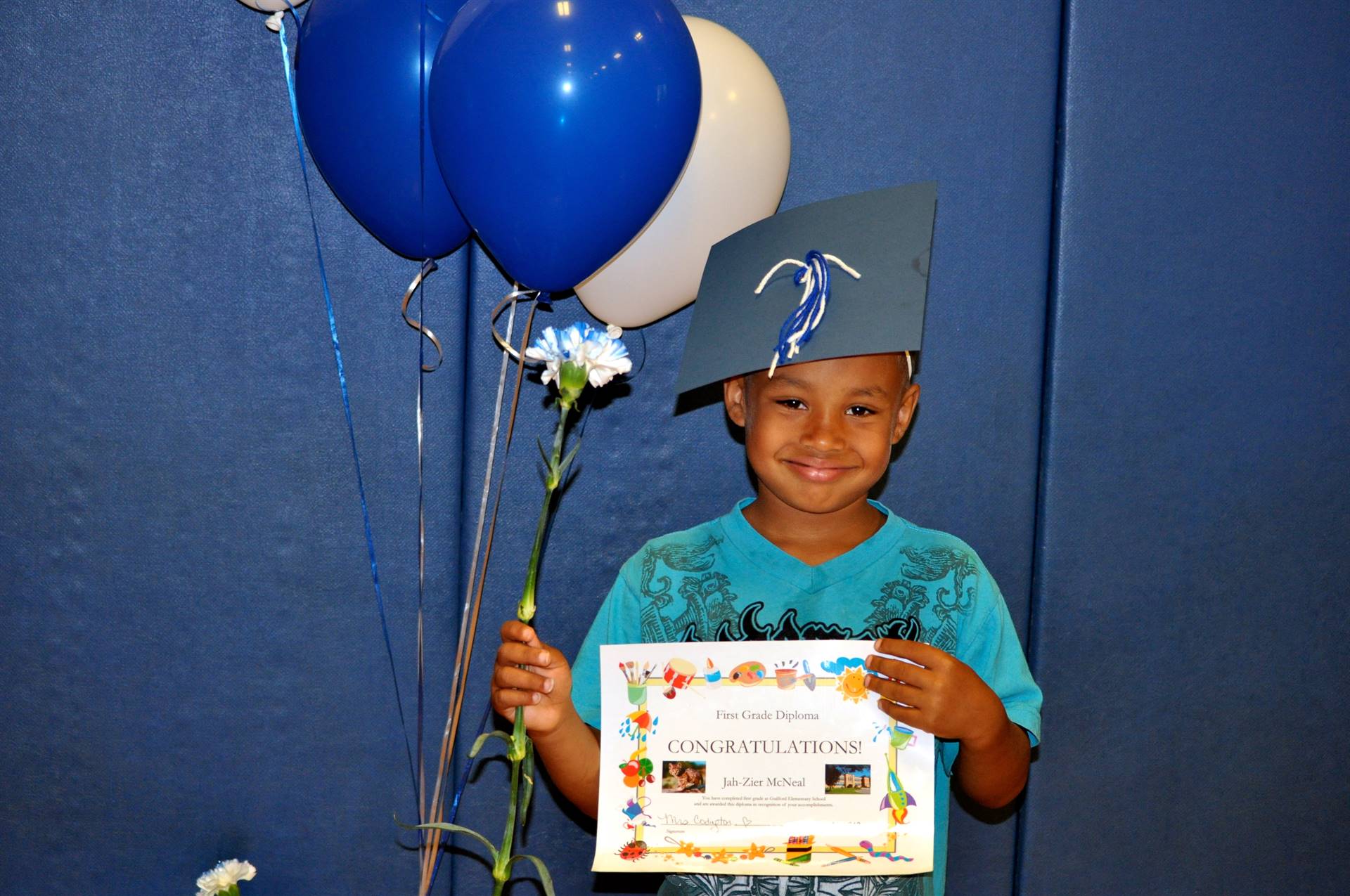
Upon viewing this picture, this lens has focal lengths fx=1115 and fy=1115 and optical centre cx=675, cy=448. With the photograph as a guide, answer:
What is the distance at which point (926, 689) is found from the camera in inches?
47.9

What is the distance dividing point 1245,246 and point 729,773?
1.17 m

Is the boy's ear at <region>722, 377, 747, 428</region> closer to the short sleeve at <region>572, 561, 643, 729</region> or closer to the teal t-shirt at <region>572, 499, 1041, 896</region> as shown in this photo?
the teal t-shirt at <region>572, 499, 1041, 896</region>

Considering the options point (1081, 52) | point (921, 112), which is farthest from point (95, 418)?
point (1081, 52)

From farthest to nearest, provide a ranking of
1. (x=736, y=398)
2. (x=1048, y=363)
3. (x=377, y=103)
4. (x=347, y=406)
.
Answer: (x=1048, y=363) → (x=347, y=406) → (x=736, y=398) → (x=377, y=103)

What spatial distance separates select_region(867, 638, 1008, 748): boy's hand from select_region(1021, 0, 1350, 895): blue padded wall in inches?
21.8

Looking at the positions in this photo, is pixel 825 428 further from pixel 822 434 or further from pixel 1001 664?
pixel 1001 664

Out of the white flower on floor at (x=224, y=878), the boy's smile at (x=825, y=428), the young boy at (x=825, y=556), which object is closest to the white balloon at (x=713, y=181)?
the young boy at (x=825, y=556)

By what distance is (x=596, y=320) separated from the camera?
1639 millimetres

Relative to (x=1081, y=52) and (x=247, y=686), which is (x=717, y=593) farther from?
(x=1081, y=52)

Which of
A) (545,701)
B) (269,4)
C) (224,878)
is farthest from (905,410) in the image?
(224,878)

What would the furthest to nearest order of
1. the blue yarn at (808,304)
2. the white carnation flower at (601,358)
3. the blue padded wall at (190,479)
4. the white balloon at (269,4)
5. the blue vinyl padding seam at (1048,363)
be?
the blue vinyl padding seam at (1048,363), the blue padded wall at (190,479), the white balloon at (269,4), the blue yarn at (808,304), the white carnation flower at (601,358)

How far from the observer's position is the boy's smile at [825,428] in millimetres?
1295

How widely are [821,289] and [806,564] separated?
349mm

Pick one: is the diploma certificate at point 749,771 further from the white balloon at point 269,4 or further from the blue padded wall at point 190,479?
the white balloon at point 269,4
